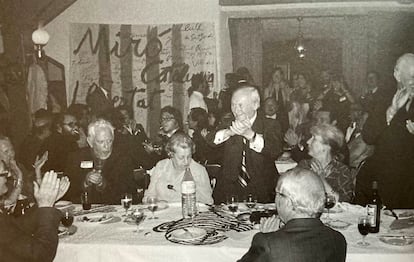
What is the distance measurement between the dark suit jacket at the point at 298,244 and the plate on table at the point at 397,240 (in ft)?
1.31

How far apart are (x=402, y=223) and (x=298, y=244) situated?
2.45ft

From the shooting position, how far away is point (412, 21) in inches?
86.3

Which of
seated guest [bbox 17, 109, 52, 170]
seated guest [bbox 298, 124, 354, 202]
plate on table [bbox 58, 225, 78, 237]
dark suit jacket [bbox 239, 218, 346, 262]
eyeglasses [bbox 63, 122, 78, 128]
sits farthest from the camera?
eyeglasses [bbox 63, 122, 78, 128]

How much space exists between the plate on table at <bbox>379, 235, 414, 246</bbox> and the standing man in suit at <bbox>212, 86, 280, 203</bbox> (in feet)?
2.73

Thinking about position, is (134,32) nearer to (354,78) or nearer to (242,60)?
(242,60)

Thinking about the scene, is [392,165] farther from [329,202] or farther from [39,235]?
[39,235]

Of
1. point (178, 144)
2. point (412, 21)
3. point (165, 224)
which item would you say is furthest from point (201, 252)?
point (412, 21)

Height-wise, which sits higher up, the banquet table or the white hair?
the white hair

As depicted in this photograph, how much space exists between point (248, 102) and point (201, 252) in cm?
115

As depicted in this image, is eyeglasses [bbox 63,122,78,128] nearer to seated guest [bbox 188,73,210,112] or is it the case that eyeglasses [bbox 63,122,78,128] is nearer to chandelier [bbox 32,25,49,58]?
chandelier [bbox 32,25,49,58]

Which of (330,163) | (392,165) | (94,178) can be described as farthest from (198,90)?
(392,165)

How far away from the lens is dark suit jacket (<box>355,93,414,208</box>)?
2340mm

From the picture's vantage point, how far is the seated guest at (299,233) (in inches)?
→ 53.4

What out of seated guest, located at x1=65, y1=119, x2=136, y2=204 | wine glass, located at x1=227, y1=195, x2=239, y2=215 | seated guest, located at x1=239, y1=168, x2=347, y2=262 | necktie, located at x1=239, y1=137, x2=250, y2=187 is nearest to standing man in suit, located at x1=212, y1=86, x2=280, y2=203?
necktie, located at x1=239, y1=137, x2=250, y2=187
